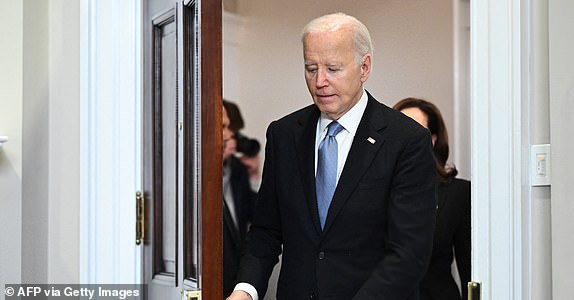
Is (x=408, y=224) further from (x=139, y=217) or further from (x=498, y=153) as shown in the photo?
(x=139, y=217)

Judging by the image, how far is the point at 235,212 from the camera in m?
4.89

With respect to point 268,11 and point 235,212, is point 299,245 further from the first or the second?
point 268,11

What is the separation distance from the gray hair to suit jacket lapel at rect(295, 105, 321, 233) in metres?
0.25

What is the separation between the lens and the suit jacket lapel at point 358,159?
2.88 meters

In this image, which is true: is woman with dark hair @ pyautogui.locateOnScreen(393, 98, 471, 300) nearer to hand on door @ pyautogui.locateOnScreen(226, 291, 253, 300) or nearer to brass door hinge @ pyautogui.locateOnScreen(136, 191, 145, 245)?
hand on door @ pyautogui.locateOnScreen(226, 291, 253, 300)

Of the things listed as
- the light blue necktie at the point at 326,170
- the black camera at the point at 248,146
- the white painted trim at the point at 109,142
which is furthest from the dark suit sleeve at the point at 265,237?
the black camera at the point at 248,146

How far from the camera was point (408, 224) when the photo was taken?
2.79 metres

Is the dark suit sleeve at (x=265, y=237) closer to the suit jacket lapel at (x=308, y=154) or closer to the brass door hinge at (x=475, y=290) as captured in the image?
the suit jacket lapel at (x=308, y=154)

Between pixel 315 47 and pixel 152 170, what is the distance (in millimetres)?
651

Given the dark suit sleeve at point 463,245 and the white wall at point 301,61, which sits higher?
the white wall at point 301,61

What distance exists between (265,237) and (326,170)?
11.2 inches

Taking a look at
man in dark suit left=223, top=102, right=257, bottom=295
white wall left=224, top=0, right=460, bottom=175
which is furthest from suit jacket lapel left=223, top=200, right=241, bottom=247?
white wall left=224, top=0, right=460, bottom=175

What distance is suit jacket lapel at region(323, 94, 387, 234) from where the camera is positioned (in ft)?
9.44
